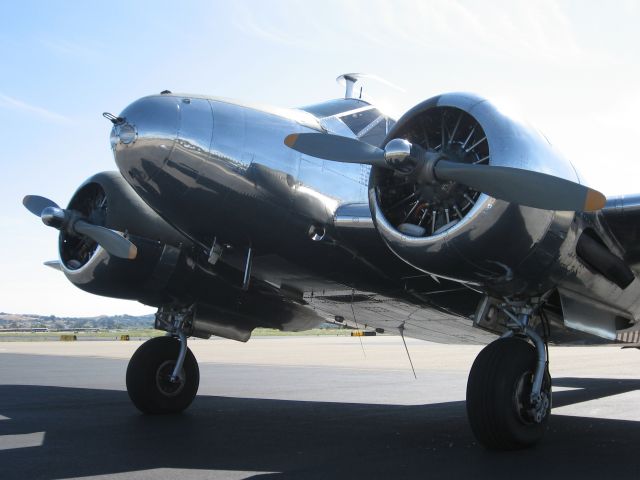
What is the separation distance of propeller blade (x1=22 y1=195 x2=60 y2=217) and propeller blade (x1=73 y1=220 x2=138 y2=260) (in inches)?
60.1

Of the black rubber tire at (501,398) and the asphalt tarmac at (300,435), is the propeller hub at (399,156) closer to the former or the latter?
the black rubber tire at (501,398)

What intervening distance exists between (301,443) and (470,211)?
2903 millimetres

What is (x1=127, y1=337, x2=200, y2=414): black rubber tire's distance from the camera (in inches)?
393

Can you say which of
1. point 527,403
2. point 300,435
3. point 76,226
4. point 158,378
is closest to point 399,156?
point 527,403

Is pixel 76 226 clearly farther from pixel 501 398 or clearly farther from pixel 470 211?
pixel 501 398

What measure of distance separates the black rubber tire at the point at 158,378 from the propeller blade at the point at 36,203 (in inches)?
97.1

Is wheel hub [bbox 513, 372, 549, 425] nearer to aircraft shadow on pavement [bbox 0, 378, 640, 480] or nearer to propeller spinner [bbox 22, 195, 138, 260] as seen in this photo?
aircraft shadow on pavement [bbox 0, 378, 640, 480]

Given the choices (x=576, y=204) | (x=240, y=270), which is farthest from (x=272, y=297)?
(x=576, y=204)

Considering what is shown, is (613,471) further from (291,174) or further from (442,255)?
(291,174)

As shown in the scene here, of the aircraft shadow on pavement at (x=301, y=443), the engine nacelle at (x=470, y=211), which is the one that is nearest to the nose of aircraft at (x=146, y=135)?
the engine nacelle at (x=470, y=211)

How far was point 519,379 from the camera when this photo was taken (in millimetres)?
6664

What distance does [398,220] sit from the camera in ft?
23.4

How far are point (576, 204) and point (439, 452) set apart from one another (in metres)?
2.62

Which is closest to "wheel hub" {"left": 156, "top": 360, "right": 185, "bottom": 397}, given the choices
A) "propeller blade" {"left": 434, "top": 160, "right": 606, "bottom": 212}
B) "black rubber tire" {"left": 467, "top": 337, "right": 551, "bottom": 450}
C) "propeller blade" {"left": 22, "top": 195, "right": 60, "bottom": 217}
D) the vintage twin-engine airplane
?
the vintage twin-engine airplane
